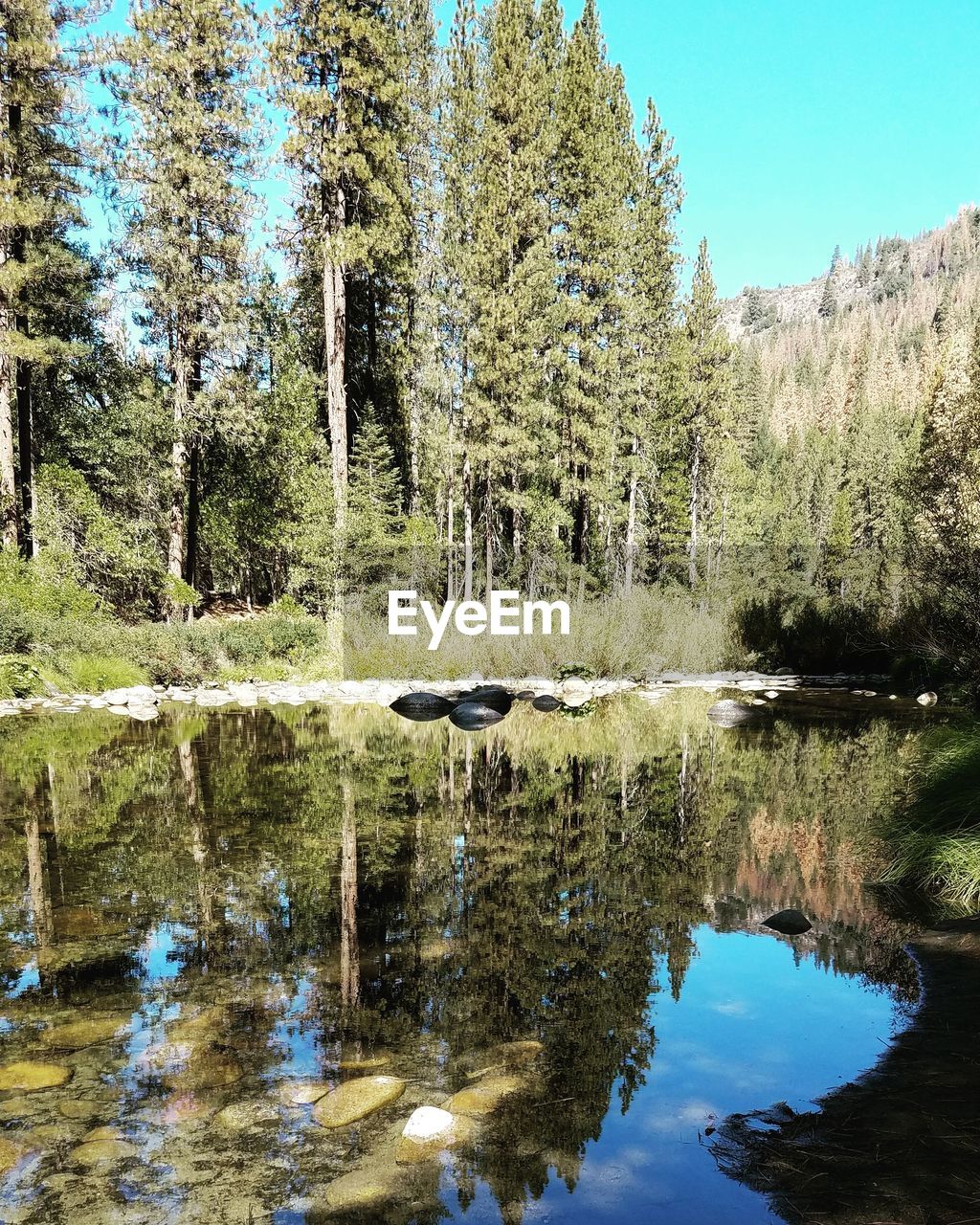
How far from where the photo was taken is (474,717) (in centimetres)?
1173

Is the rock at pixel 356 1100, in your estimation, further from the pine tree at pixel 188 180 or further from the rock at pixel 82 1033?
the pine tree at pixel 188 180

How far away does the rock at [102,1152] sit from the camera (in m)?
2.48

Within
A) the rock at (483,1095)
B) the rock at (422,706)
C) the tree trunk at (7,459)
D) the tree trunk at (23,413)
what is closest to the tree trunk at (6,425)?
the tree trunk at (7,459)

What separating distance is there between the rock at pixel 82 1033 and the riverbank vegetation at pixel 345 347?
10.2 metres

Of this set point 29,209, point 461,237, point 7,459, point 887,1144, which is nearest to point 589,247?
point 461,237

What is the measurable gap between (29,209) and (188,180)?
3364 millimetres

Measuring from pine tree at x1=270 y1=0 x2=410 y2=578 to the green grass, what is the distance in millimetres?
13626

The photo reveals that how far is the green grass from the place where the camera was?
185 inches

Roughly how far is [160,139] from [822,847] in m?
18.6

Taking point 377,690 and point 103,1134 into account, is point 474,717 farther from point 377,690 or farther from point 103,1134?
point 103,1134

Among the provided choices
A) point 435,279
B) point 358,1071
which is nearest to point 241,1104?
point 358,1071

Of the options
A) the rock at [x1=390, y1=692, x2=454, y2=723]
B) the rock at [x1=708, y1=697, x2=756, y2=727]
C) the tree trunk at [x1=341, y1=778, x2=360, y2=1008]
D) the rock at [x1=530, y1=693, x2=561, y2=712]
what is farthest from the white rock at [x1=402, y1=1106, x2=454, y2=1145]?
the rock at [x1=530, y1=693, x2=561, y2=712]

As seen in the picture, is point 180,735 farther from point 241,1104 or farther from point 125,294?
point 125,294

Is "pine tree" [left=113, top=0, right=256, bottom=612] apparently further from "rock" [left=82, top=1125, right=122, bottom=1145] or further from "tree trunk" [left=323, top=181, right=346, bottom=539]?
"rock" [left=82, top=1125, right=122, bottom=1145]
